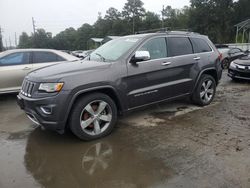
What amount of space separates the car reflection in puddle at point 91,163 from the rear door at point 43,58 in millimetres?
3381

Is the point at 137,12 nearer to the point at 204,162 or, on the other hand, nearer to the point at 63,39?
the point at 63,39

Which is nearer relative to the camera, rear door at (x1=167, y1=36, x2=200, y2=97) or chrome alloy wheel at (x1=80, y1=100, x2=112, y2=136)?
chrome alloy wheel at (x1=80, y1=100, x2=112, y2=136)

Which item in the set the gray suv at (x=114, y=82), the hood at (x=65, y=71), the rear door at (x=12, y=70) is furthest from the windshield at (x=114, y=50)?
the rear door at (x=12, y=70)

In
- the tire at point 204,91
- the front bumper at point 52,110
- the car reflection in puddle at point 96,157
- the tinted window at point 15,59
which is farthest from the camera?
the tinted window at point 15,59

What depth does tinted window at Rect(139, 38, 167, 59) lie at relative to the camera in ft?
16.3

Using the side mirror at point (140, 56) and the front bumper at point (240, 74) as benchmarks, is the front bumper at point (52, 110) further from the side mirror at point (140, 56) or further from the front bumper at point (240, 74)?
the front bumper at point (240, 74)

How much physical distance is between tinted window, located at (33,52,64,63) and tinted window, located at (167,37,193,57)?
12.2 feet

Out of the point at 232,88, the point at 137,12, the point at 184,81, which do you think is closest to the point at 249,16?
the point at 137,12

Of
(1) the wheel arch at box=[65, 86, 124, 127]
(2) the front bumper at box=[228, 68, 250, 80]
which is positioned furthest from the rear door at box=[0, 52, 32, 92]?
(2) the front bumper at box=[228, 68, 250, 80]

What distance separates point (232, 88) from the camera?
8508mm

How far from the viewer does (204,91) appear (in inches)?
242

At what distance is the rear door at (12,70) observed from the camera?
6891 mm

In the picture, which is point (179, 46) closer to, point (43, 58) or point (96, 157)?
point (96, 157)

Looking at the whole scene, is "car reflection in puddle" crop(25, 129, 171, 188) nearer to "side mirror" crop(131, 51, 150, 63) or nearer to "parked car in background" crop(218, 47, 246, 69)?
"side mirror" crop(131, 51, 150, 63)
